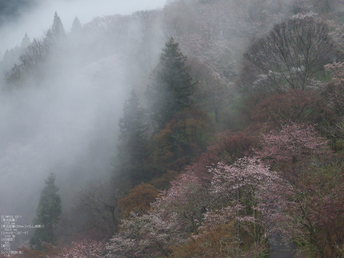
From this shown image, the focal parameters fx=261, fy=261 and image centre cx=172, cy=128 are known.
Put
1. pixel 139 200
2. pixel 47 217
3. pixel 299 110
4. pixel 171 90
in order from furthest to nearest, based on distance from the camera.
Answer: pixel 47 217
pixel 171 90
pixel 139 200
pixel 299 110

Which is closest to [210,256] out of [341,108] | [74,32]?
[341,108]

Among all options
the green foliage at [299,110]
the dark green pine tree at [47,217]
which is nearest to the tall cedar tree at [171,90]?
the green foliage at [299,110]

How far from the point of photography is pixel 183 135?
99.6 feet

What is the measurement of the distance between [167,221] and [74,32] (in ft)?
232

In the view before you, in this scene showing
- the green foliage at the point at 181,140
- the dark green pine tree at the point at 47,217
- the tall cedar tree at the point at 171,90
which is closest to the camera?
the green foliage at the point at 181,140

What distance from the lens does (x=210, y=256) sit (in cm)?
1096

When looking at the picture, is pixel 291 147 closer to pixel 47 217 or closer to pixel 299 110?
pixel 299 110

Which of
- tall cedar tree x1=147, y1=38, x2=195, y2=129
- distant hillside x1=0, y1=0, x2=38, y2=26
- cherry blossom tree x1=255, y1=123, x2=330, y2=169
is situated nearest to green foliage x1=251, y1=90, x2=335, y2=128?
cherry blossom tree x1=255, y1=123, x2=330, y2=169

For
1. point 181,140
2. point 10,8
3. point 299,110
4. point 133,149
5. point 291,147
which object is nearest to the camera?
point 291,147

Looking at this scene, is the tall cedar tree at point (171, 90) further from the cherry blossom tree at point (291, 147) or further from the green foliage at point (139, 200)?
the cherry blossom tree at point (291, 147)

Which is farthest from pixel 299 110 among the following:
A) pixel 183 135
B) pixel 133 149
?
pixel 133 149

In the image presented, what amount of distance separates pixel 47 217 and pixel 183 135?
21691 mm

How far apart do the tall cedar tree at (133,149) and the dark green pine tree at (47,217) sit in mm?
A: 10937

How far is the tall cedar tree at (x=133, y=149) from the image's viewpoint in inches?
1296
